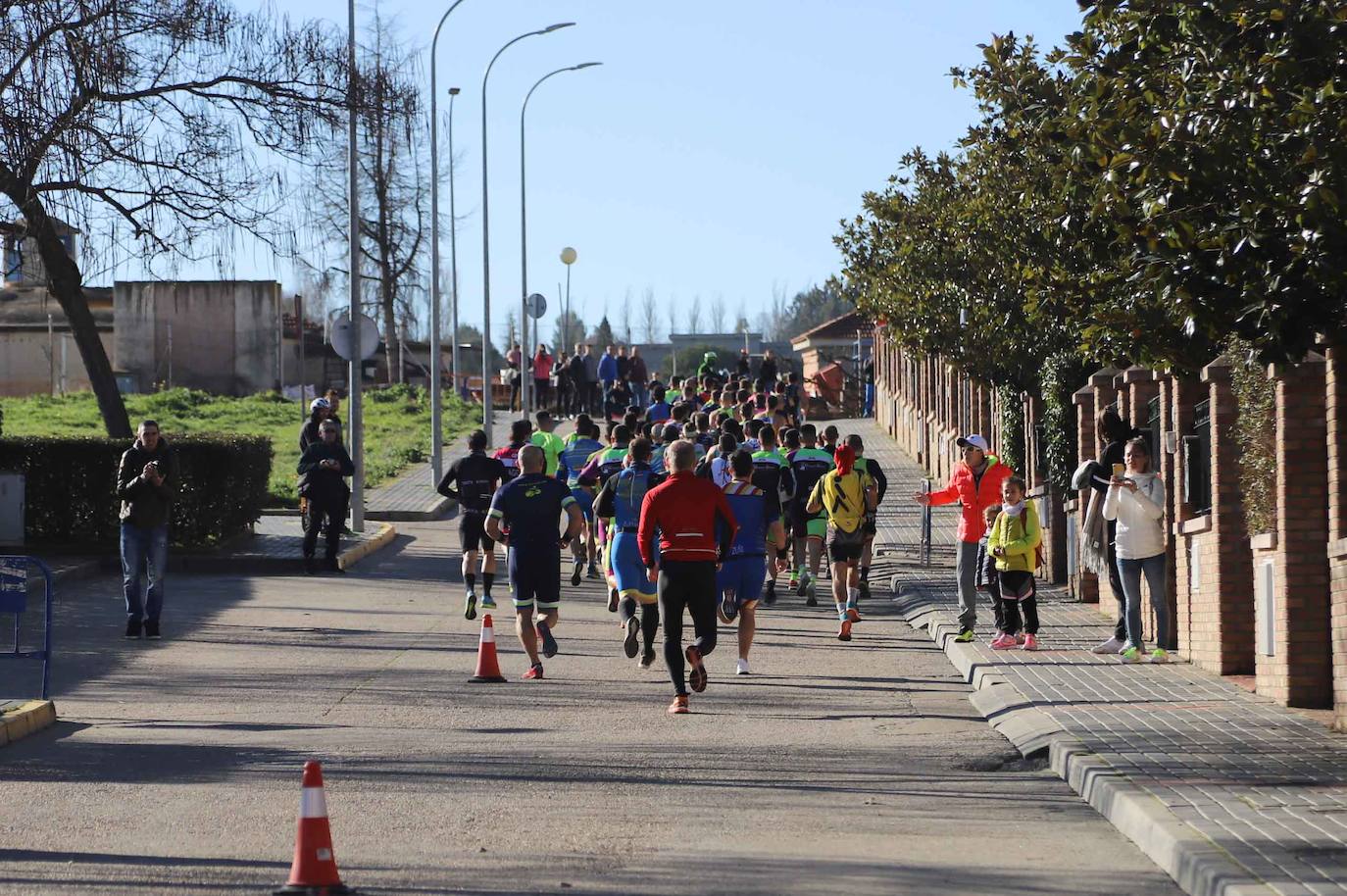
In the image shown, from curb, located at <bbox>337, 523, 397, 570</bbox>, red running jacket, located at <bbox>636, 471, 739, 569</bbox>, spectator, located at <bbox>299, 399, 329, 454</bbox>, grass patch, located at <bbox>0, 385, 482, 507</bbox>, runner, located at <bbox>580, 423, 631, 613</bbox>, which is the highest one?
grass patch, located at <bbox>0, 385, 482, 507</bbox>

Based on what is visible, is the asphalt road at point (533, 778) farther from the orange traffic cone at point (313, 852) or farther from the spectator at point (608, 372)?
the spectator at point (608, 372)

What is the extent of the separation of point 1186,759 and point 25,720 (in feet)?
21.8

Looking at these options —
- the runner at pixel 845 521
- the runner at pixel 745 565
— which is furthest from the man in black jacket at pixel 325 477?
the runner at pixel 745 565

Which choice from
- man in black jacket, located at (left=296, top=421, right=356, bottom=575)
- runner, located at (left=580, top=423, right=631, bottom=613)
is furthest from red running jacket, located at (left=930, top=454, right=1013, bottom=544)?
man in black jacket, located at (left=296, top=421, right=356, bottom=575)

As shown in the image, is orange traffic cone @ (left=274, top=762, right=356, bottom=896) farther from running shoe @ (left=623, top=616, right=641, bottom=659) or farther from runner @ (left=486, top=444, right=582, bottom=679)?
running shoe @ (left=623, top=616, right=641, bottom=659)

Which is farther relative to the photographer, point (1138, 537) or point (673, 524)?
point (1138, 537)

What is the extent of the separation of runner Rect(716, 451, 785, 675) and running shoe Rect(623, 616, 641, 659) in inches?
29.1

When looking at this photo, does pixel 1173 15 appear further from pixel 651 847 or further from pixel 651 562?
pixel 651 847

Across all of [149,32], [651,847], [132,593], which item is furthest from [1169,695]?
[149,32]

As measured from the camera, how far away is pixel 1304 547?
1216 centimetres

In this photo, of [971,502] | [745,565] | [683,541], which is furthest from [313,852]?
[971,502]

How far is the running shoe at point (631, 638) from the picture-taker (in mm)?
14323

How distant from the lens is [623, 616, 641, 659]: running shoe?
47.0 ft

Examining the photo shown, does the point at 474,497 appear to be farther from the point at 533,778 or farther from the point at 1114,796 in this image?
the point at 1114,796
